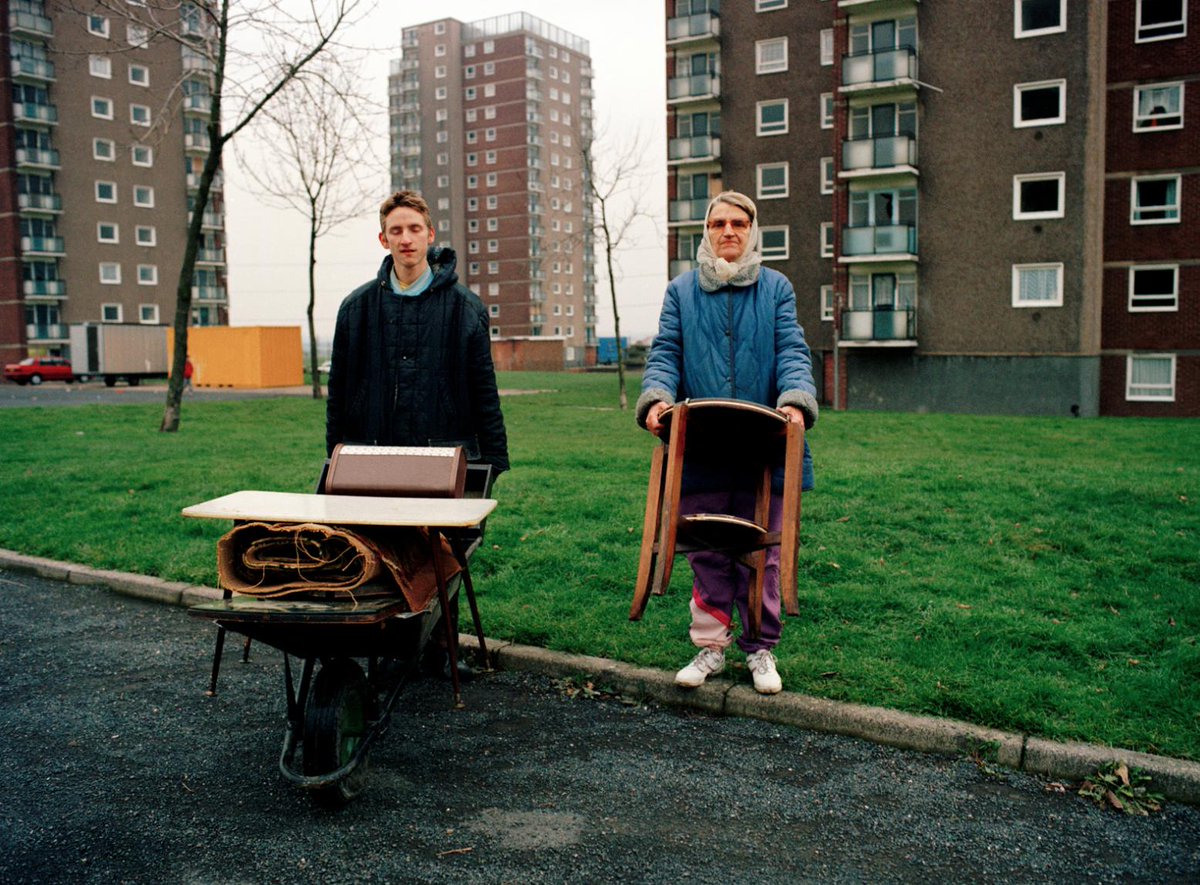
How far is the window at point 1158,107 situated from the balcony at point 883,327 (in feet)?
29.6

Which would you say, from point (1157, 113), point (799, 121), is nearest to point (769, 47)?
point (799, 121)

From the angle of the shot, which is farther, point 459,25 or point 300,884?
point 459,25

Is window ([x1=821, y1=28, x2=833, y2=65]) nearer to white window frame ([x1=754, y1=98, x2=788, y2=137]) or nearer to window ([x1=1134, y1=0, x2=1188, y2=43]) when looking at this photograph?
white window frame ([x1=754, y1=98, x2=788, y2=137])

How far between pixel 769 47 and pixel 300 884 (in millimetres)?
45496

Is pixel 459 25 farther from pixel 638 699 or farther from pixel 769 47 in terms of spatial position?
pixel 638 699

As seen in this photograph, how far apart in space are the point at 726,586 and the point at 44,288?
211 feet

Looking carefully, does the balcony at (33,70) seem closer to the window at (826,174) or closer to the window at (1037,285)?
the window at (826,174)

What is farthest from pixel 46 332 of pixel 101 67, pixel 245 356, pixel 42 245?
pixel 245 356

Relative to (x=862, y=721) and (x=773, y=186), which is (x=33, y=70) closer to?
(x=773, y=186)

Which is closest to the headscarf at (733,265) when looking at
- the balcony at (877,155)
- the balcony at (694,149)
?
the balcony at (877,155)

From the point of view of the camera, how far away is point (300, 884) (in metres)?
3.17

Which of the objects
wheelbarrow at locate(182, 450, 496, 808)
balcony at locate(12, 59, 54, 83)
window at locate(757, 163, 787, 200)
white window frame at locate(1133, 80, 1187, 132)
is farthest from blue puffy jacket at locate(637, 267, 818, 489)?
balcony at locate(12, 59, 54, 83)

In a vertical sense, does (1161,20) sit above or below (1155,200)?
above

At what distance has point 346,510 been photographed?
373cm
